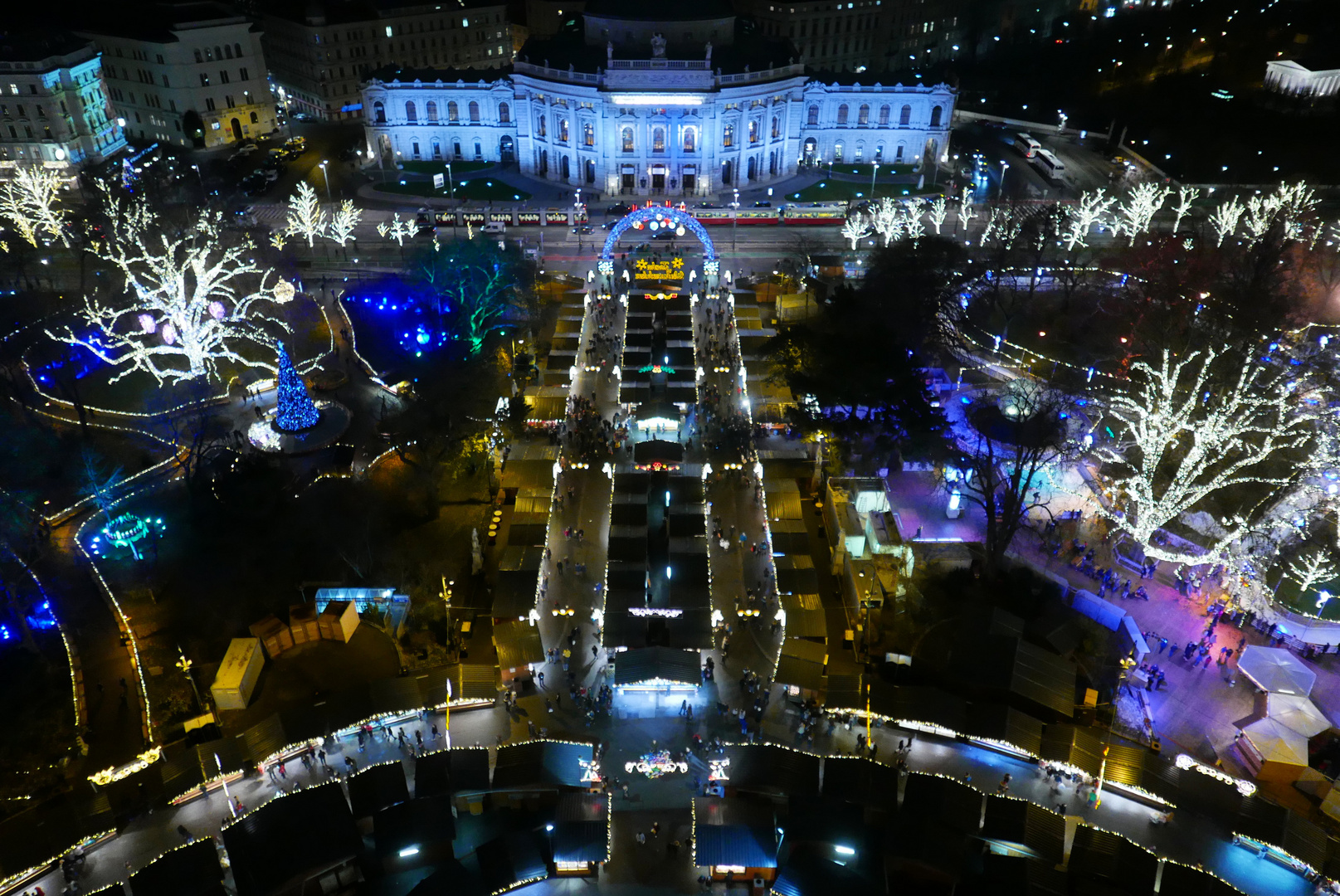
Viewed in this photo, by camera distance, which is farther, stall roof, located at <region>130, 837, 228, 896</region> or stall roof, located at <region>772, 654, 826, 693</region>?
stall roof, located at <region>772, 654, 826, 693</region>

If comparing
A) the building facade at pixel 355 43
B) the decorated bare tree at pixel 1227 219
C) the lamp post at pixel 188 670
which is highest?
the building facade at pixel 355 43

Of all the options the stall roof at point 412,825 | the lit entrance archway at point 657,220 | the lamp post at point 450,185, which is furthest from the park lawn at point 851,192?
the stall roof at point 412,825

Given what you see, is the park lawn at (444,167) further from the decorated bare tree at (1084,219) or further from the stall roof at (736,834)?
the stall roof at (736,834)

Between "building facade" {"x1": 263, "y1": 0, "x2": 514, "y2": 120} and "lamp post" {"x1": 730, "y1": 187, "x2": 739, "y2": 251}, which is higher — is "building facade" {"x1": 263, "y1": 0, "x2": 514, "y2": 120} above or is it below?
above

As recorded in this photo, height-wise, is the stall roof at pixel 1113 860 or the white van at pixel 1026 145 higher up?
the white van at pixel 1026 145

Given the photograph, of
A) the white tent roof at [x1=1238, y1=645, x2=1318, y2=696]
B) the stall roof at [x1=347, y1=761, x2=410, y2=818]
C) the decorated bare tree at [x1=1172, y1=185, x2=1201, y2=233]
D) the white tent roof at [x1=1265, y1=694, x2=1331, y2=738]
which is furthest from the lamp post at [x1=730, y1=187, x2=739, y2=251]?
the stall roof at [x1=347, y1=761, x2=410, y2=818]

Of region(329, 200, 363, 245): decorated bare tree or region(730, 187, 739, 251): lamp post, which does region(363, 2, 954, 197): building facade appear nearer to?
region(730, 187, 739, 251): lamp post

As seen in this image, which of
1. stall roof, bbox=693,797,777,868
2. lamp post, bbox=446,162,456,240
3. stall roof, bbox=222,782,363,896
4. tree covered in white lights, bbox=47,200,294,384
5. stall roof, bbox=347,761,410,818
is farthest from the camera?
lamp post, bbox=446,162,456,240
